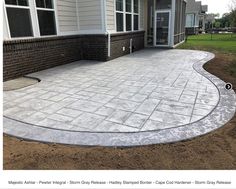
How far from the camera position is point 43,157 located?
8.20ft

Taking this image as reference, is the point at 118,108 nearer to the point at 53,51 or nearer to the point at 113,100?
the point at 113,100

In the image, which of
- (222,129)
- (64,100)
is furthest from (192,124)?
(64,100)

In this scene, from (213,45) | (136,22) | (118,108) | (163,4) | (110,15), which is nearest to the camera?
(118,108)

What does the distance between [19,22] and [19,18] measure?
11 centimetres

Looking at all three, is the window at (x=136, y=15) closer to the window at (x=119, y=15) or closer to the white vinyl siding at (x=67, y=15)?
the window at (x=119, y=15)

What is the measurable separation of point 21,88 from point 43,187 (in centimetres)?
370

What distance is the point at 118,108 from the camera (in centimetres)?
385

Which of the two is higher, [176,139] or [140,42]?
[140,42]

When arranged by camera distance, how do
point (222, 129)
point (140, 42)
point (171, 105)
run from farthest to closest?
point (140, 42) < point (171, 105) < point (222, 129)

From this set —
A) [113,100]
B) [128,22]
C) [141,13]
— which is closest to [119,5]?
[128,22]

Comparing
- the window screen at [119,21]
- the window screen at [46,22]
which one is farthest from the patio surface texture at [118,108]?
the window screen at [119,21]

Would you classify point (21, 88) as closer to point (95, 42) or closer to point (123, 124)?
point (123, 124)

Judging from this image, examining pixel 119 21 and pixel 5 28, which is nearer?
pixel 5 28

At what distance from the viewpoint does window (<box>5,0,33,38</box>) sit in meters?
5.54
